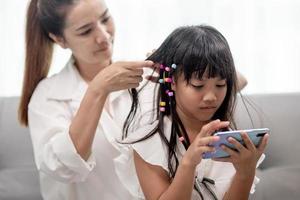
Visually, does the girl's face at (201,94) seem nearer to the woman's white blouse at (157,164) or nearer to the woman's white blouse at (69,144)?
the woman's white blouse at (157,164)

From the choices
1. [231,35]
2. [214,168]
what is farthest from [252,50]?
[214,168]

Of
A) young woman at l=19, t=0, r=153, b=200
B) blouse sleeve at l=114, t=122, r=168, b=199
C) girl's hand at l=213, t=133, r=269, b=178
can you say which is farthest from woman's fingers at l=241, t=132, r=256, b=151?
young woman at l=19, t=0, r=153, b=200

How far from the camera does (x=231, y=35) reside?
2061mm

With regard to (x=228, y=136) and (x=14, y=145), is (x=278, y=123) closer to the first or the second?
(x=228, y=136)

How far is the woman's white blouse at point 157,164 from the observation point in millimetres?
1147

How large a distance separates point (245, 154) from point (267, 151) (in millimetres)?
705

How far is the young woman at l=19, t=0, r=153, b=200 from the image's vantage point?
1260 mm

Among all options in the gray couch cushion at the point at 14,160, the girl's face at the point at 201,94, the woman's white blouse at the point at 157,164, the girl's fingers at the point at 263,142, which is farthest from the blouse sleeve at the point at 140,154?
the gray couch cushion at the point at 14,160

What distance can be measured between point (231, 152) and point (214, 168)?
18 centimetres

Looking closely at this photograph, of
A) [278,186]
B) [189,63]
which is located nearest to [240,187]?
[189,63]

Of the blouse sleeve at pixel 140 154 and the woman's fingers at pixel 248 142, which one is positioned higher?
the woman's fingers at pixel 248 142

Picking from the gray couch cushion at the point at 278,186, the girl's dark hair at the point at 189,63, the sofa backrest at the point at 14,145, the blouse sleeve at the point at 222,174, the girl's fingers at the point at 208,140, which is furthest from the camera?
the sofa backrest at the point at 14,145

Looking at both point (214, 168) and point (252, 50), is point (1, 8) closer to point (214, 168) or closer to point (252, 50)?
point (252, 50)

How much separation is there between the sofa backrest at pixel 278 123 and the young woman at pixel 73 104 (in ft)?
1.76
